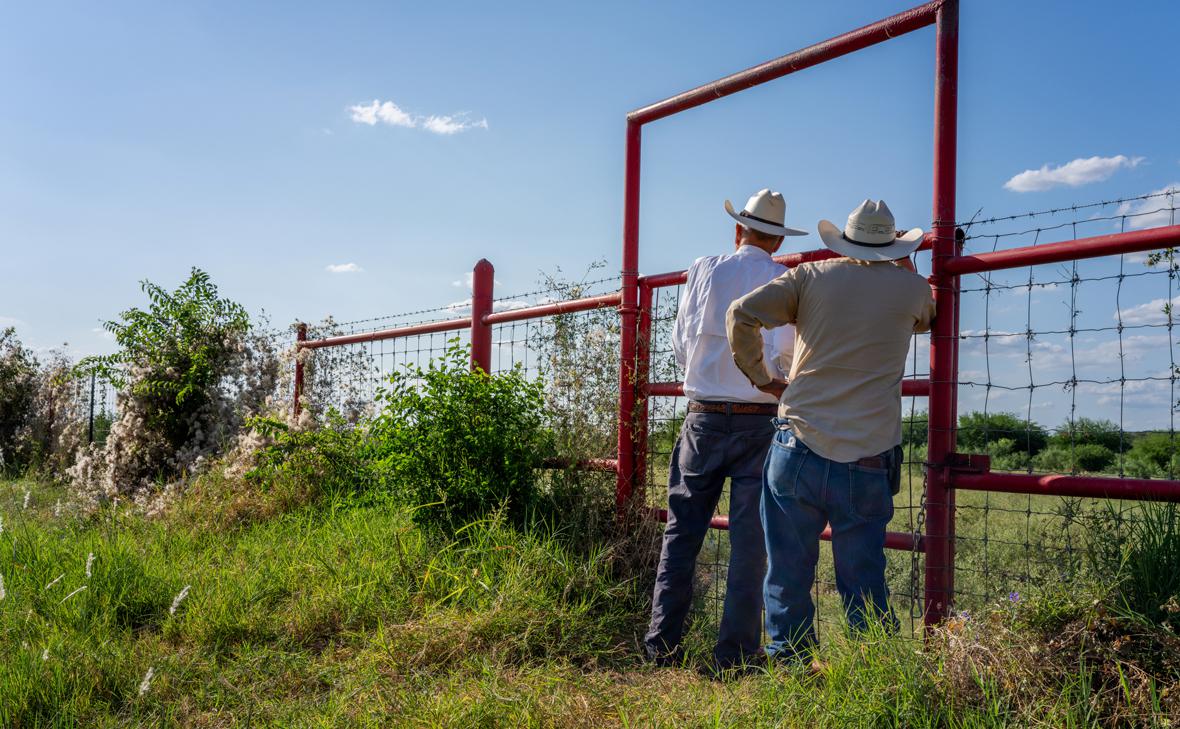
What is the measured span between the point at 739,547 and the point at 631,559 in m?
1.06

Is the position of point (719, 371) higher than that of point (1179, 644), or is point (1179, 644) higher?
point (719, 371)

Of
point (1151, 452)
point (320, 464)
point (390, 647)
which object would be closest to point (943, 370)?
point (1151, 452)

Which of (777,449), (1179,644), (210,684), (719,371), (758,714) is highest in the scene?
(719,371)

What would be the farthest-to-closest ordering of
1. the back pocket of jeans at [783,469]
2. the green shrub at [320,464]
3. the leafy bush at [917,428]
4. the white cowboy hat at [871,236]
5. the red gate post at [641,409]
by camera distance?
the green shrub at [320,464] → the red gate post at [641,409] → the leafy bush at [917,428] → the white cowboy hat at [871,236] → the back pocket of jeans at [783,469]

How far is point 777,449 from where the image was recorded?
370 centimetres

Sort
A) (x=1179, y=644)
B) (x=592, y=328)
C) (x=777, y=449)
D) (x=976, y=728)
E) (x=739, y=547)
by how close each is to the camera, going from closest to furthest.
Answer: (x=976, y=728) < (x=1179, y=644) < (x=777, y=449) < (x=739, y=547) < (x=592, y=328)

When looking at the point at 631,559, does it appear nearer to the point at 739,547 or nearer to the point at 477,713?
the point at 739,547

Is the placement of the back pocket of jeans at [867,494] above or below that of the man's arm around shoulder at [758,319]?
below

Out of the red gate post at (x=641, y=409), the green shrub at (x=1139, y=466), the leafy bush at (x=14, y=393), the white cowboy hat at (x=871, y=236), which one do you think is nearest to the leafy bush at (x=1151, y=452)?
the green shrub at (x=1139, y=466)

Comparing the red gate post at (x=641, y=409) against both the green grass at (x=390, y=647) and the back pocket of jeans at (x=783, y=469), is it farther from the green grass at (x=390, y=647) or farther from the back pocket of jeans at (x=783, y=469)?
the back pocket of jeans at (x=783, y=469)

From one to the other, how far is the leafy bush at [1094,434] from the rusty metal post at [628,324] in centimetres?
230

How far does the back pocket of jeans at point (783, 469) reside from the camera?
3594 millimetres

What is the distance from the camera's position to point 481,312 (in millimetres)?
6602

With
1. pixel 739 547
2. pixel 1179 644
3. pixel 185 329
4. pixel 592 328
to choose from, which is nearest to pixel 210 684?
pixel 739 547
